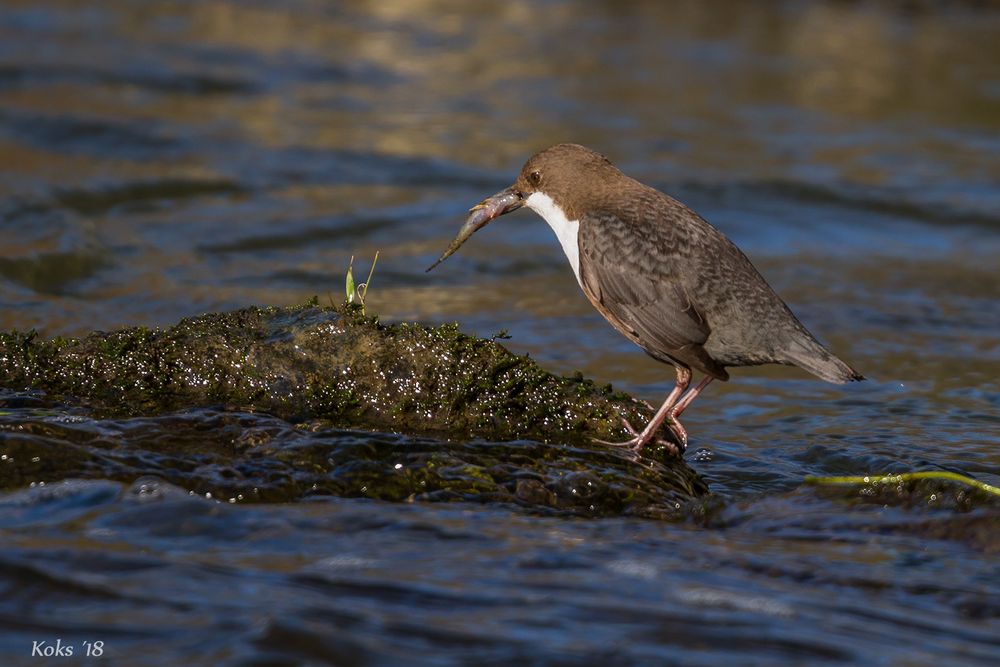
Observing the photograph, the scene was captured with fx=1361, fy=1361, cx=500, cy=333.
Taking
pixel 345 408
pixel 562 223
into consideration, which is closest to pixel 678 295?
pixel 562 223

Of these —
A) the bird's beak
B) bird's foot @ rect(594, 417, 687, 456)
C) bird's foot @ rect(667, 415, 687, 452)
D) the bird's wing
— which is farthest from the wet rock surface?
the bird's beak

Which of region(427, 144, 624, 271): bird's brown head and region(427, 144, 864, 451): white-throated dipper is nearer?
region(427, 144, 864, 451): white-throated dipper

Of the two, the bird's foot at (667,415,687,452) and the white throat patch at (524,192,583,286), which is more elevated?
the white throat patch at (524,192,583,286)

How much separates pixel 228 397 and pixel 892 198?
6606 millimetres

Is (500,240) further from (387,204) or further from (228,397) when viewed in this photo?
(228,397)

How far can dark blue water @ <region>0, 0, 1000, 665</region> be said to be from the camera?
139 inches

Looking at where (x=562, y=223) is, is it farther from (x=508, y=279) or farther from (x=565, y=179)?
(x=508, y=279)

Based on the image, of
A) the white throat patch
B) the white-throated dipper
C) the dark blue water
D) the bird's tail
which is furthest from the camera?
the white throat patch

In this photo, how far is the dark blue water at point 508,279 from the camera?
352 cm

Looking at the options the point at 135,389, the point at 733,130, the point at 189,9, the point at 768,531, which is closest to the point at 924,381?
the point at 768,531

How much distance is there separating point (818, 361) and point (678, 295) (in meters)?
0.55

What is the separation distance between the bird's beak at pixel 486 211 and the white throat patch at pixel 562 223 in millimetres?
60

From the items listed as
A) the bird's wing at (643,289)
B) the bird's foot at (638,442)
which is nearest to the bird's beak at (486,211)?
the bird's wing at (643,289)

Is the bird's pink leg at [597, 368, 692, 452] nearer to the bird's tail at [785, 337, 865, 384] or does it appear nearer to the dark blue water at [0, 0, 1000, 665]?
the dark blue water at [0, 0, 1000, 665]
